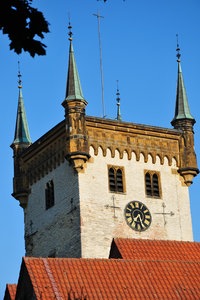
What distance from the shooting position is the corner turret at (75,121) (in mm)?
41844

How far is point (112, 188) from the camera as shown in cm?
4247

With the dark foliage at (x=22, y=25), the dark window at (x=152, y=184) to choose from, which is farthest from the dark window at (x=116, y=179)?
the dark foliage at (x=22, y=25)

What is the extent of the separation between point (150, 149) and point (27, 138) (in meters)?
7.99

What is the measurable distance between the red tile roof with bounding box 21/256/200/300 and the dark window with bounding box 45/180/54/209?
11.0 metres

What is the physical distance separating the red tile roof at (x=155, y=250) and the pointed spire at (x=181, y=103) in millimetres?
8344

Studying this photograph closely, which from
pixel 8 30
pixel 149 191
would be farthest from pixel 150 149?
pixel 8 30

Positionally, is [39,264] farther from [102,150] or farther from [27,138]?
[27,138]

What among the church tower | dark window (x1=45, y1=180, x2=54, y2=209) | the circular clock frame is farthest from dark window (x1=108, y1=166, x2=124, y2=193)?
dark window (x1=45, y1=180, x2=54, y2=209)

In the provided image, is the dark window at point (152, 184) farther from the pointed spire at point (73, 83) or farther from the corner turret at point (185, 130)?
the pointed spire at point (73, 83)

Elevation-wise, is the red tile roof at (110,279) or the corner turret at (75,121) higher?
the corner turret at (75,121)

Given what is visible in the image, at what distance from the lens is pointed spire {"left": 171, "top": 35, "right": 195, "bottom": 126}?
154 ft

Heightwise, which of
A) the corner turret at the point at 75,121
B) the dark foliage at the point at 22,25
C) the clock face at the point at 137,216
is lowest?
the dark foliage at the point at 22,25

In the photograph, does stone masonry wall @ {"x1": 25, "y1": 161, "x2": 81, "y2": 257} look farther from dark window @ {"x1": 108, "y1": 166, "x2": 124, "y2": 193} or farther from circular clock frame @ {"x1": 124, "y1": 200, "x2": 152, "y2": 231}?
circular clock frame @ {"x1": 124, "y1": 200, "x2": 152, "y2": 231}

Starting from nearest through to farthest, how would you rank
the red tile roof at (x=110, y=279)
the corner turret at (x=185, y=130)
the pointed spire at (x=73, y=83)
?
the red tile roof at (x=110, y=279) → the pointed spire at (x=73, y=83) → the corner turret at (x=185, y=130)
